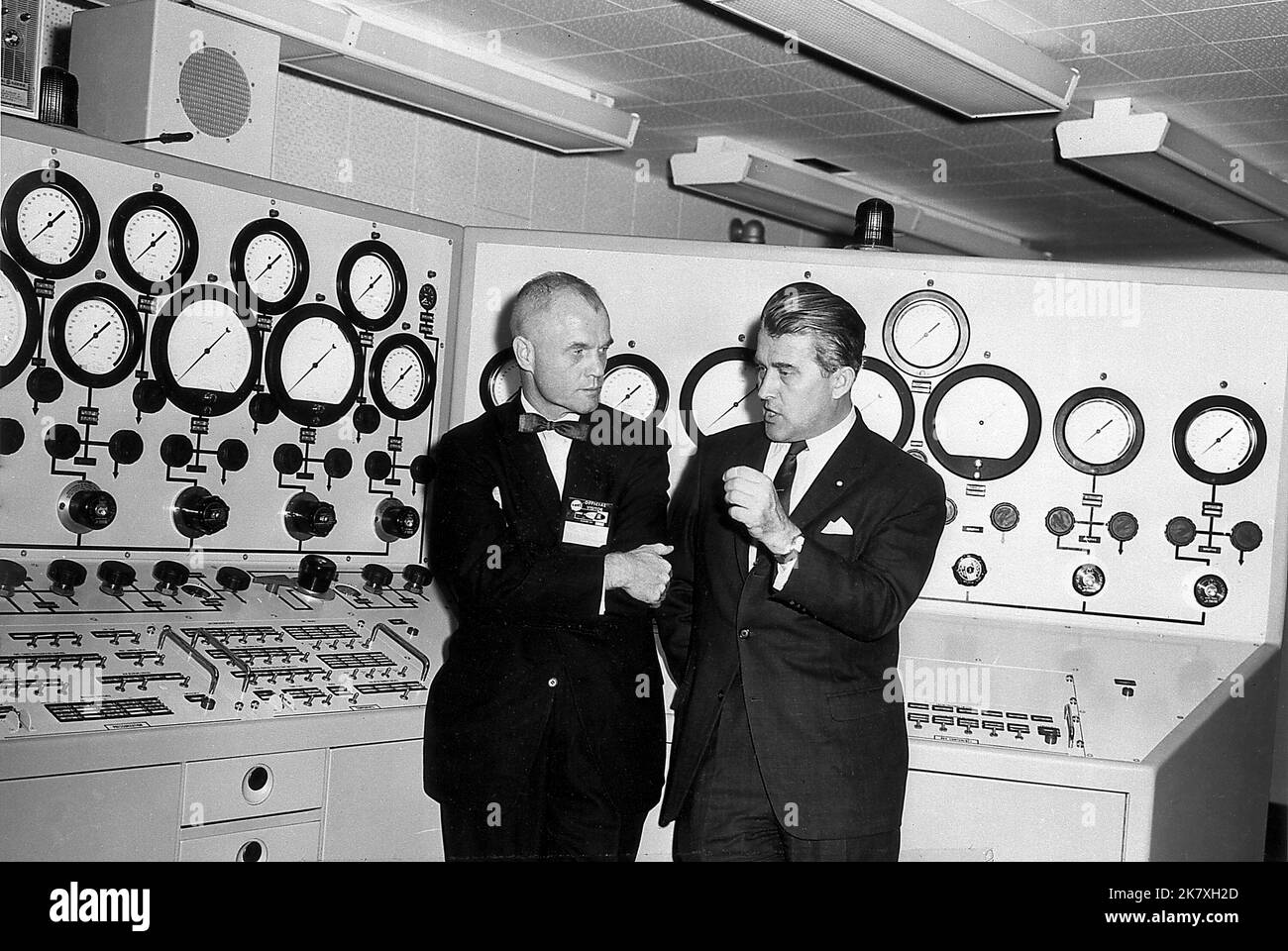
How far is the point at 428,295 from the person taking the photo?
11.3 feet

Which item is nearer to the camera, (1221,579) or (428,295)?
(1221,579)

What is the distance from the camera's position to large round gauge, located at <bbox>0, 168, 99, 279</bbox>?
2557 millimetres

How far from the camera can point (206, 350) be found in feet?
9.60

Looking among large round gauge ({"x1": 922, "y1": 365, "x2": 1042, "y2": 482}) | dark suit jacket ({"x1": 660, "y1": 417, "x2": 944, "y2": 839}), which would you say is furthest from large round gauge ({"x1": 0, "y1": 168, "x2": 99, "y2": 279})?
large round gauge ({"x1": 922, "y1": 365, "x2": 1042, "y2": 482})

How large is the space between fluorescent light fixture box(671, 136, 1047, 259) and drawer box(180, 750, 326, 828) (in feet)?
12.3

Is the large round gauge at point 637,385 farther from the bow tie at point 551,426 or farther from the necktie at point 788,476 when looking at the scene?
the necktie at point 788,476

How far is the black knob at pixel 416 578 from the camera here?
10.6 feet

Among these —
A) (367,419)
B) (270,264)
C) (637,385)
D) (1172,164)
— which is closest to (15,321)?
(270,264)

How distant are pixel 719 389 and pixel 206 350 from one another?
135cm

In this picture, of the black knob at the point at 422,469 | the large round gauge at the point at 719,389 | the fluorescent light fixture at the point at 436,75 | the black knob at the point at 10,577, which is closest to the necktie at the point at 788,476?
the large round gauge at the point at 719,389

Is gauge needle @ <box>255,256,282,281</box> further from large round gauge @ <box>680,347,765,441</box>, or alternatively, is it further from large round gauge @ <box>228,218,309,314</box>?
large round gauge @ <box>680,347,765,441</box>
